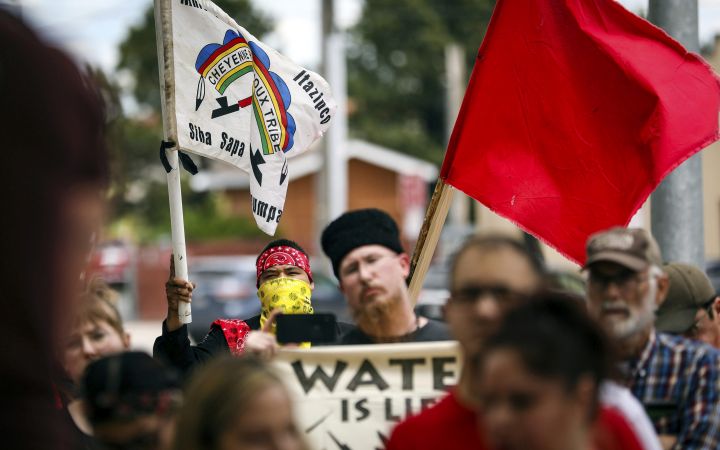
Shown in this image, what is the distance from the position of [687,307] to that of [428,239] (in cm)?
128

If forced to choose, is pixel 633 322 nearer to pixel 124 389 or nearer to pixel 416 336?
pixel 416 336

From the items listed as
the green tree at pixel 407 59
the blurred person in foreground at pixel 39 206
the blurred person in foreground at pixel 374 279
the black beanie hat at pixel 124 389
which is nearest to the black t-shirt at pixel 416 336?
the blurred person in foreground at pixel 374 279

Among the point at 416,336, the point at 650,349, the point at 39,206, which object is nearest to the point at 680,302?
the point at 416,336

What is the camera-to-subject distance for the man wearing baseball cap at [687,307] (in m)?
5.24

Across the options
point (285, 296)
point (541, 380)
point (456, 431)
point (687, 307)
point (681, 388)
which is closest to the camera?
point (541, 380)

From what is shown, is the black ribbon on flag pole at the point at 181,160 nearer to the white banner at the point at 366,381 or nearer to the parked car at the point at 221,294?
the white banner at the point at 366,381

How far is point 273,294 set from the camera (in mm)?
5859

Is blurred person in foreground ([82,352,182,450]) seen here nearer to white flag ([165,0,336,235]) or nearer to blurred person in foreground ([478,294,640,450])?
blurred person in foreground ([478,294,640,450])

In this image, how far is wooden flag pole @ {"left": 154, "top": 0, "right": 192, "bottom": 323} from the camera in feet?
18.5

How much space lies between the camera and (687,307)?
17.4ft

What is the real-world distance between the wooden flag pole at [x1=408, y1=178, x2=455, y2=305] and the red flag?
0.32 meters

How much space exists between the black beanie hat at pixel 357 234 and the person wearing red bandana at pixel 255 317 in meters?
0.38

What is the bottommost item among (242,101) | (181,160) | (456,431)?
(456,431)

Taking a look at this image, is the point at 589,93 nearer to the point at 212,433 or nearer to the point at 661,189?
the point at 661,189
